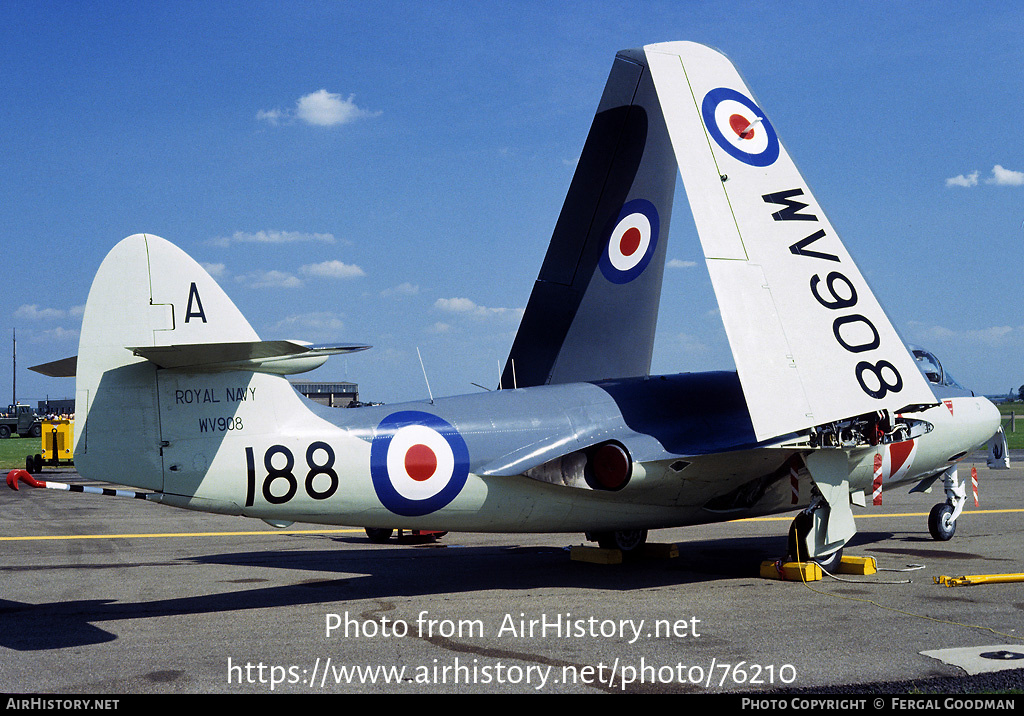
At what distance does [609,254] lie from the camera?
1506 cm

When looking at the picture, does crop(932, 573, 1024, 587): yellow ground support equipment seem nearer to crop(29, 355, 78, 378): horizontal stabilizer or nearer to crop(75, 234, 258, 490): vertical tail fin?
crop(75, 234, 258, 490): vertical tail fin

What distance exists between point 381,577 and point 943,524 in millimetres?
9457

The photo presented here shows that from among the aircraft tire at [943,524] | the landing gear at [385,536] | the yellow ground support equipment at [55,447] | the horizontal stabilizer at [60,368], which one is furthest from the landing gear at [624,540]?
the yellow ground support equipment at [55,447]

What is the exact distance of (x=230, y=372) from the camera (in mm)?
9477

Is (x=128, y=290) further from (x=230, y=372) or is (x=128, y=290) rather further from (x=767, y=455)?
(x=767, y=455)

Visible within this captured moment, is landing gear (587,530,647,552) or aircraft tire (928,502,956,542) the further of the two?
aircraft tire (928,502,956,542)

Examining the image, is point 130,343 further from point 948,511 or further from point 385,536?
point 948,511

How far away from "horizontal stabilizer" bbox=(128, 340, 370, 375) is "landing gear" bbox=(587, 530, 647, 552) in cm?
582

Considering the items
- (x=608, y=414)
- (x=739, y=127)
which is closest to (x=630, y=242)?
(x=739, y=127)

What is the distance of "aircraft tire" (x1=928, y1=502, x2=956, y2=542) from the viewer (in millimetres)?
14688

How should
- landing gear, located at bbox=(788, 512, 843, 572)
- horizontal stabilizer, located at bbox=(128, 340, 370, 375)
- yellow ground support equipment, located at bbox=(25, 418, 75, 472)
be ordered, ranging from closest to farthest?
horizontal stabilizer, located at bbox=(128, 340, 370, 375) < landing gear, located at bbox=(788, 512, 843, 572) < yellow ground support equipment, located at bbox=(25, 418, 75, 472)

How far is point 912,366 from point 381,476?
6.98 meters

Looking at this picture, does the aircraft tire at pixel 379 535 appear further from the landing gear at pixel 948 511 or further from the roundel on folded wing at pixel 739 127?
the landing gear at pixel 948 511

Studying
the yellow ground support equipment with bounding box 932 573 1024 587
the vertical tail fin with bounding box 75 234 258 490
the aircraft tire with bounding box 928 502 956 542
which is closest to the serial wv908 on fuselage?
the vertical tail fin with bounding box 75 234 258 490
